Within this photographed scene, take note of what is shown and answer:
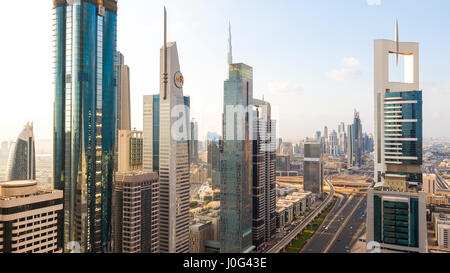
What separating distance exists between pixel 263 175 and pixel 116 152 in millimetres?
5871

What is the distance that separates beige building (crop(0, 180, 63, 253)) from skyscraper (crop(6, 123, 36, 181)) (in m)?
2.62

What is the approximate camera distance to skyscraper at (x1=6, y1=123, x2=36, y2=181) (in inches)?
340

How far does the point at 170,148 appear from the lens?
1030 cm

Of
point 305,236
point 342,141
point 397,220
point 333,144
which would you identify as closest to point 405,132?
point 397,220

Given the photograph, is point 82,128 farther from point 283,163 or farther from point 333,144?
point 283,163

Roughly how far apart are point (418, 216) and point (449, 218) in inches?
249

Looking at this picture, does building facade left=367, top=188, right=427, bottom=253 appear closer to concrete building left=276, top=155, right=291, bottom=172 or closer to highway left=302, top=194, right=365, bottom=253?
highway left=302, top=194, right=365, bottom=253

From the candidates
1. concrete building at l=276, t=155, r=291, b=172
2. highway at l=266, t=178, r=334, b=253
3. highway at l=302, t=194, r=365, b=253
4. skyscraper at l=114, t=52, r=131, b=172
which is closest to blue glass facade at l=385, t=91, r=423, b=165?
highway at l=302, t=194, r=365, b=253

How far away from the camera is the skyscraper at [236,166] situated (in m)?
10.3

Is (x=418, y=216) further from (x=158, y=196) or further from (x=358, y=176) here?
(x=358, y=176)

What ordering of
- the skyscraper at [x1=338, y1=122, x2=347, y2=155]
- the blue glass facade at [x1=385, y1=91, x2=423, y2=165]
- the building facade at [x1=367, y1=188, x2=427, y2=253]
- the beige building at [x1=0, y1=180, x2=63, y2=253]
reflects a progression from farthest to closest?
the skyscraper at [x1=338, y1=122, x2=347, y2=155]
the blue glass facade at [x1=385, y1=91, x2=423, y2=165]
the building facade at [x1=367, y1=188, x2=427, y2=253]
the beige building at [x1=0, y1=180, x2=63, y2=253]

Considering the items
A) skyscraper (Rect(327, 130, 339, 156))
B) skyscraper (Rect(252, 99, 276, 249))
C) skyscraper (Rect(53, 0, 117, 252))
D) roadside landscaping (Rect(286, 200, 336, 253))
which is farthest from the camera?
skyscraper (Rect(327, 130, 339, 156))

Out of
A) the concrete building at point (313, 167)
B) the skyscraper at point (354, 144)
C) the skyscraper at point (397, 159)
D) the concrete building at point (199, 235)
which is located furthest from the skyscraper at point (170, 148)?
the concrete building at point (313, 167)

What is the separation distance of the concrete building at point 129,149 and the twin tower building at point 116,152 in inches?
38.5
